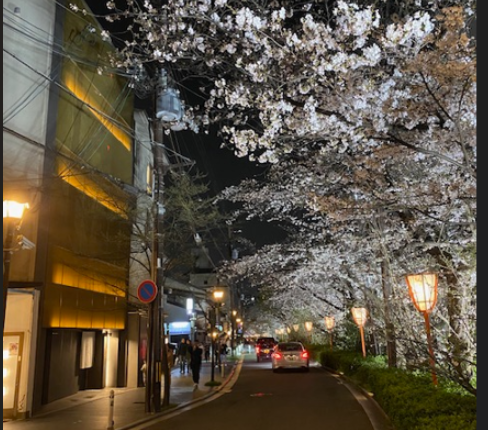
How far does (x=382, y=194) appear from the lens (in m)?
11.4

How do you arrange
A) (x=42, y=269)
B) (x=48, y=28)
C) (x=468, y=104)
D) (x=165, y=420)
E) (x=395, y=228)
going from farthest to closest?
(x=395, y=228) → (x=48, y=28) → (x=42, y=269) → (x=165, y=420) → (x=468, y=104)

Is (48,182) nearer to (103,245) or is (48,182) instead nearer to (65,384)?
(103,245)

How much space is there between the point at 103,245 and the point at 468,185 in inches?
519

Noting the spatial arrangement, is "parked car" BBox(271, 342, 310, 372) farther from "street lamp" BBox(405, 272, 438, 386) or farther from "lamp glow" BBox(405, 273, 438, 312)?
"lamp glow" BBox(405, 273, 438, 312)

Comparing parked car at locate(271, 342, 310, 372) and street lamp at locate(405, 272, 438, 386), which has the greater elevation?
street lamp at locate(405, 272, 438, 386)

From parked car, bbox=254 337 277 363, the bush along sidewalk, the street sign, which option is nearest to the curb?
the bush along sidewalk

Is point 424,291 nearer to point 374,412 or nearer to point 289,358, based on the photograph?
point 374,412


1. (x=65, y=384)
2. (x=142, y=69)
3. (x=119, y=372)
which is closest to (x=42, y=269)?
(x=65, y=384)

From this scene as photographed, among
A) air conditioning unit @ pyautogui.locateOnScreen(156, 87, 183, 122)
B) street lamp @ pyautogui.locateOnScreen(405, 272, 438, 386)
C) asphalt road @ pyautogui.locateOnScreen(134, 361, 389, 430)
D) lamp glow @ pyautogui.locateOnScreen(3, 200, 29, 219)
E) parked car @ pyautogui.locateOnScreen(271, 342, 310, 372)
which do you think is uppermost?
air conditioning unit @ pyautogui.locateOnScreen(156, 87, 183, 122)

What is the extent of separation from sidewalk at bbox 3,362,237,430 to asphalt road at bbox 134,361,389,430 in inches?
26.3

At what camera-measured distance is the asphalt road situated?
11.5 m

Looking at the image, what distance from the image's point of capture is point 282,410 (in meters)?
13.7

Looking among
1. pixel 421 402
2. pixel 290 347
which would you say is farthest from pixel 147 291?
pixel 290 347

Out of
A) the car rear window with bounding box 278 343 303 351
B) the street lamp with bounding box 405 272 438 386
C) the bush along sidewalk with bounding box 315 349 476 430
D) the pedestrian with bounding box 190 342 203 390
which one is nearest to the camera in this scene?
the bush along sidewalk with bounding box 315 349 476 430
